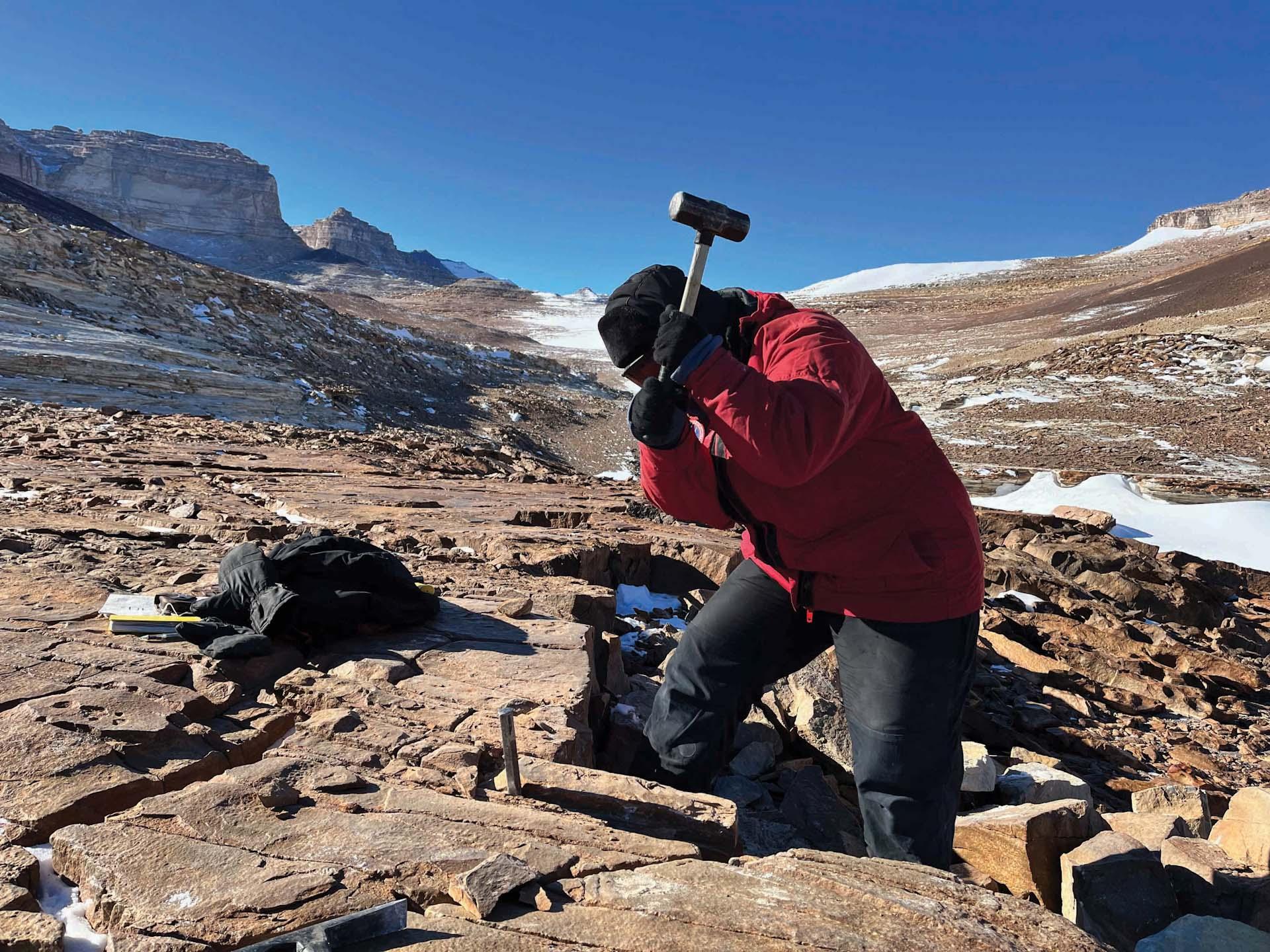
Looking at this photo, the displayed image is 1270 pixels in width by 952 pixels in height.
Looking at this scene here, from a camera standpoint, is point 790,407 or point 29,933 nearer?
point 29,933

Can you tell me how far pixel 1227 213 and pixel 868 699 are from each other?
91100 millimetres

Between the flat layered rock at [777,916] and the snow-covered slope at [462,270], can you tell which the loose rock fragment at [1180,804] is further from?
the snow-covered slope at [462,270]

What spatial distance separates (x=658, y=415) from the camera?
6.95 feet

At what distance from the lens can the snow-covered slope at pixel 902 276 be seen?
64250mm

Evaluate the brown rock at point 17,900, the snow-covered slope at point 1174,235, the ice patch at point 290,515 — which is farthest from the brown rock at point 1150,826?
the snow-covered slope at point 1174,235

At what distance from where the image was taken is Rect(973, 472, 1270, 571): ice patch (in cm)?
757

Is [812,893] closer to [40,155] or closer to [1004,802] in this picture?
[1004,802]

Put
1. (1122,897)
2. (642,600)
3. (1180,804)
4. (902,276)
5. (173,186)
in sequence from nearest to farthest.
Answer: (1122,897), (1180,804), (642,600), (902,276), (173,186)

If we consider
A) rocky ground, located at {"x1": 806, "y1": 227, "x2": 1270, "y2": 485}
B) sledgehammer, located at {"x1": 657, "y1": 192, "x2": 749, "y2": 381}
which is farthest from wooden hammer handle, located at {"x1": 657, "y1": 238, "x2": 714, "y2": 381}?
rocky ground, located at {"x1": 806, "y1": 227, "x2": 1270, "y2": 485}

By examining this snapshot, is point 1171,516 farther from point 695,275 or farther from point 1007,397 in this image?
point 1007,397

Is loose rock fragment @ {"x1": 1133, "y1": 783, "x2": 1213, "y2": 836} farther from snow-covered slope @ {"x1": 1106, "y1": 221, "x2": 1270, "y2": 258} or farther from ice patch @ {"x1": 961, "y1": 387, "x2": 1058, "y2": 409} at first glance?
snow-covered slope @ {"x1": 1106, "y1": 221, "x2": 1270, "y2": 258}

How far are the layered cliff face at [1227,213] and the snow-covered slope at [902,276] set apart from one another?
59.6 feet

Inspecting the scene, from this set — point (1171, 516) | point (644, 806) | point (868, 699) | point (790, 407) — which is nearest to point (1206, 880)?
point (868, 699)

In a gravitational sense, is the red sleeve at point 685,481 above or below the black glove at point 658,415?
below
